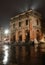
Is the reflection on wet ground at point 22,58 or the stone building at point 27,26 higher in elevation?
the stone building at point 27,26

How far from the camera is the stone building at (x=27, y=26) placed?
55228 millimetres

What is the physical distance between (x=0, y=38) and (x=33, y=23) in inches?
1843

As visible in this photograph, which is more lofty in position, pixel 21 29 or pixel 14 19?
pixel 14 19

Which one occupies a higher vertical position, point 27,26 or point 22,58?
point 27,26

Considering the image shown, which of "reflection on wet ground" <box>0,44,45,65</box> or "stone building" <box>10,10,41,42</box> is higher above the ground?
"stone building" <box>10,10,41,42</box>

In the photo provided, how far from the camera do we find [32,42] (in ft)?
170

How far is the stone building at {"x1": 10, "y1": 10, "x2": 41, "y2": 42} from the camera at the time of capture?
55228mm

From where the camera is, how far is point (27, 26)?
56.5 m

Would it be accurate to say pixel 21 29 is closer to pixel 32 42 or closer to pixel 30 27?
pixel 30 27

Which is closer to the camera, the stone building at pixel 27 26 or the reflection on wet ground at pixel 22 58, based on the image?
the reflection on wet ground at pixel 22 58

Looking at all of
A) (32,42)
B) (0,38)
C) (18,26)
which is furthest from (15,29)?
(0,38)

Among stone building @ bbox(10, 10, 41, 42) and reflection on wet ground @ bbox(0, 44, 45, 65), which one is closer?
reflection on wet ground @ bbox(0, 44, 45, 65)

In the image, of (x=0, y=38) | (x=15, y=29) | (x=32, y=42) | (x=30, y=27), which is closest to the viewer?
(x=32, y=42)

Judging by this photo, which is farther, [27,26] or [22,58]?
[27,26]
